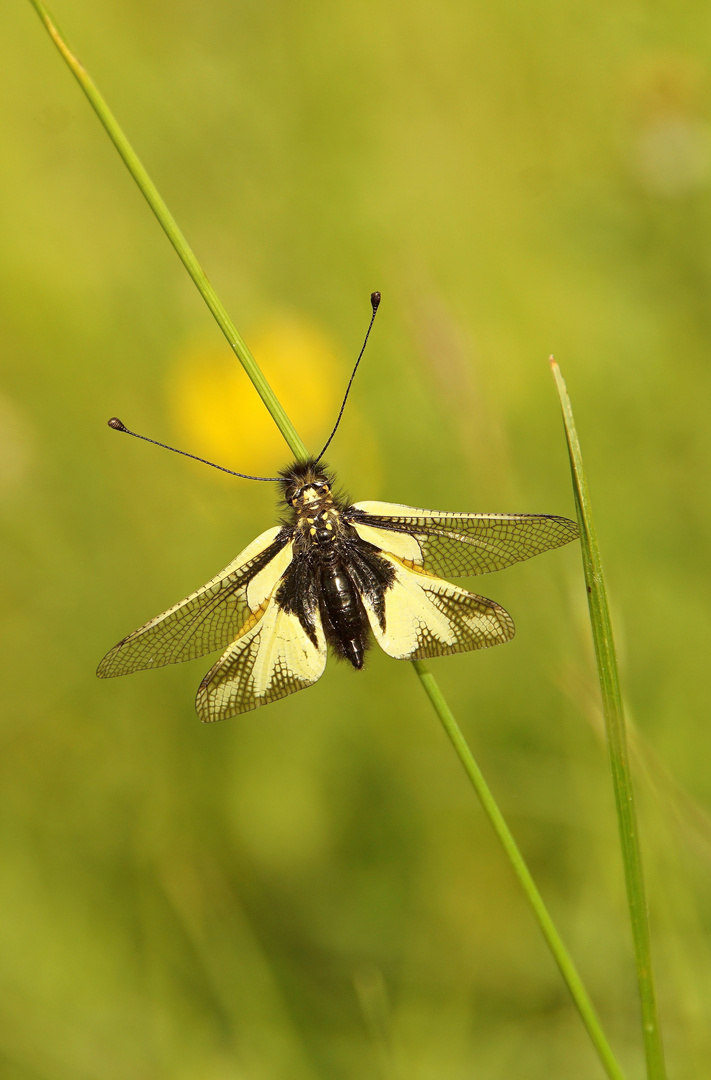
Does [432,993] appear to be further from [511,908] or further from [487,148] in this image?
[487,148]

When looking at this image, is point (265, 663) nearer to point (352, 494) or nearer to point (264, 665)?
point (264, 665)

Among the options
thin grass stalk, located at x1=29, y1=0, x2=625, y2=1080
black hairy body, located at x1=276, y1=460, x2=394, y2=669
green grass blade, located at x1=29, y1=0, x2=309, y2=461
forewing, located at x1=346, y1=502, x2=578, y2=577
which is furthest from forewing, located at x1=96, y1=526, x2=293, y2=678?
green grass blade, located at x1=29, y1=0, x2=309, y2=461

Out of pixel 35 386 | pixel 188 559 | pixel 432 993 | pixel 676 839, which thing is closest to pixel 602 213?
pixel 188 559

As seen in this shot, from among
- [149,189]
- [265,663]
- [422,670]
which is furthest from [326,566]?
[149,189]

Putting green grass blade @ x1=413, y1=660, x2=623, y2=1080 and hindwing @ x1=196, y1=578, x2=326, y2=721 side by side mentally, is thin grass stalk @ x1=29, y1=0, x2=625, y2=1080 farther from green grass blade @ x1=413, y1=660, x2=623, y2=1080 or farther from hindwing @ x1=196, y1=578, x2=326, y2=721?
hindwing @ x1=196, y1=578, x2=326, y2=721

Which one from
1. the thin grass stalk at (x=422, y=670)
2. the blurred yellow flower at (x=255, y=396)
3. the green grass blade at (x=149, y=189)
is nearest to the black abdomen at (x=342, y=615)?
the thin grass stalk at (x=422, y=670)
